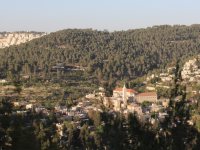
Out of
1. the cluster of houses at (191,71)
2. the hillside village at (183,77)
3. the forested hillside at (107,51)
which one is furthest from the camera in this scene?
the forested hillside at (107,51)

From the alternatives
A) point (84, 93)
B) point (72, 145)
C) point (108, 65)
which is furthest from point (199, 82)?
point (72, 145)

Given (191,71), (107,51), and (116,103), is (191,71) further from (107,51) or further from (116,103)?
(107,51)

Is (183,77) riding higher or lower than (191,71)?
lower

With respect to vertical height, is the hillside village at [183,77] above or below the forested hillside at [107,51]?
below

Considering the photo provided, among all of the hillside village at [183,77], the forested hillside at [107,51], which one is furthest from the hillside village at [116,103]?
the forested hillside at [107,51]

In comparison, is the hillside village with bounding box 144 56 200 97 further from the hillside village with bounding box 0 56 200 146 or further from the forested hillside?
the forested hillside

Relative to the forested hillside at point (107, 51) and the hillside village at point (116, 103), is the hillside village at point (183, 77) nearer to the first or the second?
the hillside village at point (116, 103)

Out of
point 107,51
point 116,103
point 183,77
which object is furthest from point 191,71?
point 107,51

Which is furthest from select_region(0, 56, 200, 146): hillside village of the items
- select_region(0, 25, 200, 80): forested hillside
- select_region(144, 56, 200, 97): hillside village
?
select_region(0, 25, 200, 80): forested hillside

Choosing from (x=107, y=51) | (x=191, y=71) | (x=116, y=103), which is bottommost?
(x=116, y=103)

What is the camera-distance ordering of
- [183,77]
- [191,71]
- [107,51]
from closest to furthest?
[183,77], [191,71], [107,51]
